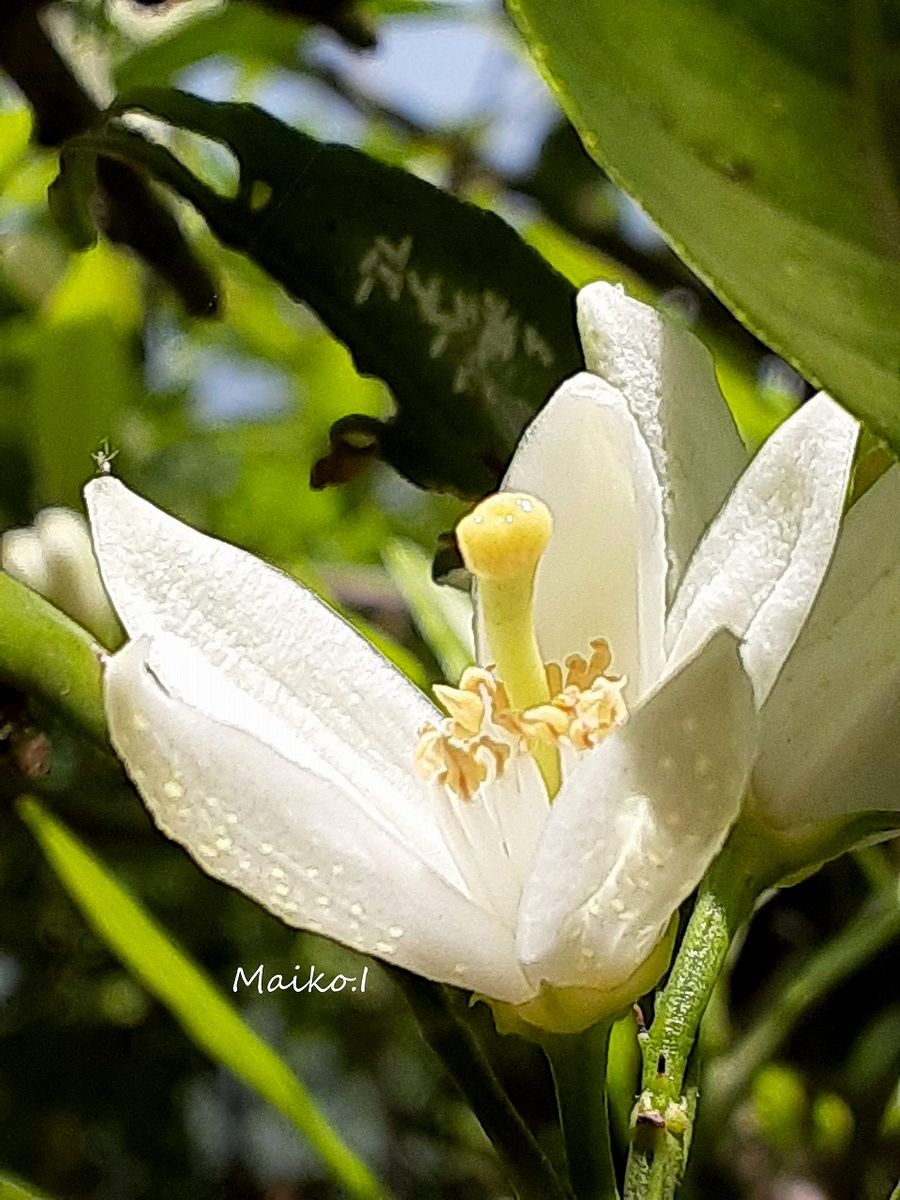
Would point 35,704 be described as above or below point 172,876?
above

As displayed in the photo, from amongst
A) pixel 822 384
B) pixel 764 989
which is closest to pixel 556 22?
pixel 822 384

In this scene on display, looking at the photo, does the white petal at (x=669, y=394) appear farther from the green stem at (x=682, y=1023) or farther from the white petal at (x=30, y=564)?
the white petal at (x=30, y=564)

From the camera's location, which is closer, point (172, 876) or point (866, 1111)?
point (866, 1111)

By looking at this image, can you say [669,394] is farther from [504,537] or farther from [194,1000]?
[194,1000]

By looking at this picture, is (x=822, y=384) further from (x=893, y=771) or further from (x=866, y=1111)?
(x=866, y=1111)
